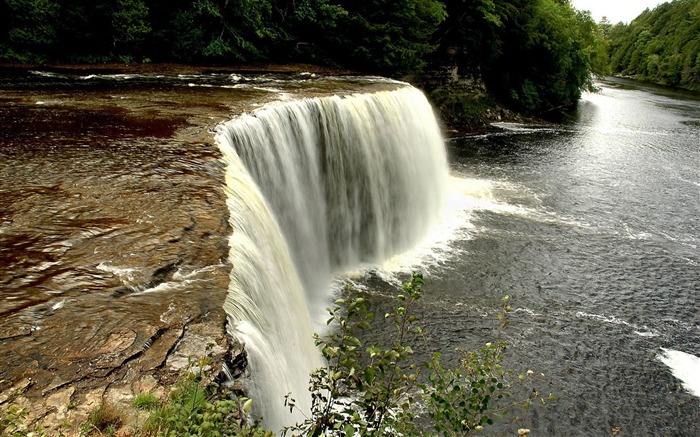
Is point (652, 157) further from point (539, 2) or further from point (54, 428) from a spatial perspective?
point (54, 428)

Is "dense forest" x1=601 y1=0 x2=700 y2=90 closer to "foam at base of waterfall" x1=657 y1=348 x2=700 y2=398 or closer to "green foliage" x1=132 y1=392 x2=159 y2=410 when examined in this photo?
"foam at base of waterfall" x1=657 y1=348 x2=700 y2=398

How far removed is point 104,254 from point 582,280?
9381 mm

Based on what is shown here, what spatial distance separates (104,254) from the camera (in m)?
4.14

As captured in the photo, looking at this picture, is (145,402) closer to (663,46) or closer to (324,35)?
(324,35)

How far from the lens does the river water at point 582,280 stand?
274 inches

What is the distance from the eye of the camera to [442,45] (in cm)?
2688

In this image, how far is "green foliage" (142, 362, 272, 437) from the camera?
228 cm

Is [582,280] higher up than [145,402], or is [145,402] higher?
[145,402]

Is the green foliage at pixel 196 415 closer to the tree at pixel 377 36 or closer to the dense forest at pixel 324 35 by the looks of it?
the dense forest at pixel 324 35

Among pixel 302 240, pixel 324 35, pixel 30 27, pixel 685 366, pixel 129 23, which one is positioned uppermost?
pixel 324 35

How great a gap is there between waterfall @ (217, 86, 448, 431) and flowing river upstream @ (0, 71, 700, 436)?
46mm

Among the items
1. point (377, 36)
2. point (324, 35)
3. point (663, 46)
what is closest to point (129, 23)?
point (324, 35)

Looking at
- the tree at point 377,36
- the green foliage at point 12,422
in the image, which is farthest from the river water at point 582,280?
the green foliage at point 12,422

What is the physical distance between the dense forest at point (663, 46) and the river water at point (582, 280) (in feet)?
185
